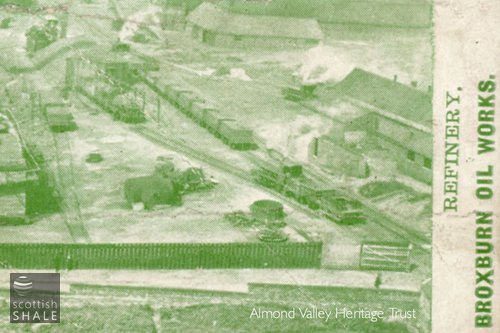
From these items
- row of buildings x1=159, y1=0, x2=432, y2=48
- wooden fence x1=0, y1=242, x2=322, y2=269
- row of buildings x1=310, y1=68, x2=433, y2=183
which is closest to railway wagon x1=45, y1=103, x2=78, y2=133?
row of buildings x1=159, y1=0, x2=432, y2=48

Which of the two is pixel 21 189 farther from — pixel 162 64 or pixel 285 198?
pixel 162 64

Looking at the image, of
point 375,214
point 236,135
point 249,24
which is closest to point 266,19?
point 249,24

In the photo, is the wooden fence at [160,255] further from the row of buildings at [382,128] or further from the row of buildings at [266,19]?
the row of buildings at [266,19]

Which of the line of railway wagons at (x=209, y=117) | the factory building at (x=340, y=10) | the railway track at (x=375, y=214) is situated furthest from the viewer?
the line of railway wagons at (x=209, y=117)

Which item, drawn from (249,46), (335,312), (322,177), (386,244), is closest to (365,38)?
(249,46)

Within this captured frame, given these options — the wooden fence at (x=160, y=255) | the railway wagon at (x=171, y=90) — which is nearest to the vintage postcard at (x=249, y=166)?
the wooden fence at (x=160, y=255)

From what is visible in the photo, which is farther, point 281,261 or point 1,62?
point 1,62
